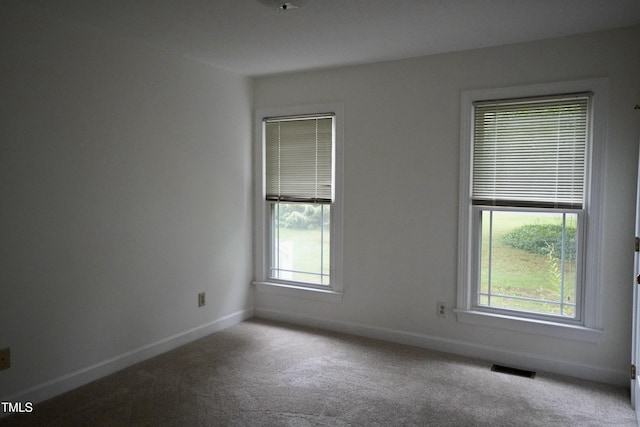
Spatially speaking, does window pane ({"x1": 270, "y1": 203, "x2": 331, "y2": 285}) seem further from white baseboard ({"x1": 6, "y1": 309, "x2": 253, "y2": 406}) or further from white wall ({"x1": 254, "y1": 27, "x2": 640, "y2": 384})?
white baseboard ({"x1": 6, "y1": 309, "x2": 253, "y2": 406})

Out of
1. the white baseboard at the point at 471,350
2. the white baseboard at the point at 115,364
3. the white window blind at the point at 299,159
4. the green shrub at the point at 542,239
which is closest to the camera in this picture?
the white baseboard at the point at 115,364

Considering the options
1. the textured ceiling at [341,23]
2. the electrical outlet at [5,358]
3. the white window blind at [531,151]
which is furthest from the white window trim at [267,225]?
the electrical outlet at [5,358]

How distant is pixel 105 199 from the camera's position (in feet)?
10.9

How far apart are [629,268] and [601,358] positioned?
2.17 ft

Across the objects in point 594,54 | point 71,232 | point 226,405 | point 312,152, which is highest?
point 594,54

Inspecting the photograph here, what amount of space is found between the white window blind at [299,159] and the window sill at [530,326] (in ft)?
5.18

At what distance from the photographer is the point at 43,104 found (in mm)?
2902

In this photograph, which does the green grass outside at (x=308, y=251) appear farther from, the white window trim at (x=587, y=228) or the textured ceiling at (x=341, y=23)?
the textured ceiling at (x=341, y=23)

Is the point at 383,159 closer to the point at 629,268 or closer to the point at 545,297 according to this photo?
the point at 545,297

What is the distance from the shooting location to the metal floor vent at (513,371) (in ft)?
11.1

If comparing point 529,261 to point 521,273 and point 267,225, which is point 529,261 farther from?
point 267,225

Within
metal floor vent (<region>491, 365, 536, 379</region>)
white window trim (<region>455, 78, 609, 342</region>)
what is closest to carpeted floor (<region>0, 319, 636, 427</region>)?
metal floor vent (<region>491, 365, 536, 379</region>)

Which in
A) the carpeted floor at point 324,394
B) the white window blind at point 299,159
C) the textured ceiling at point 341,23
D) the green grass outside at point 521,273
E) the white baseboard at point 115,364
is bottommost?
the carpeted floor at point 324,394

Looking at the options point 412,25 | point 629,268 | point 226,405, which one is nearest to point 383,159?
point 412,25
